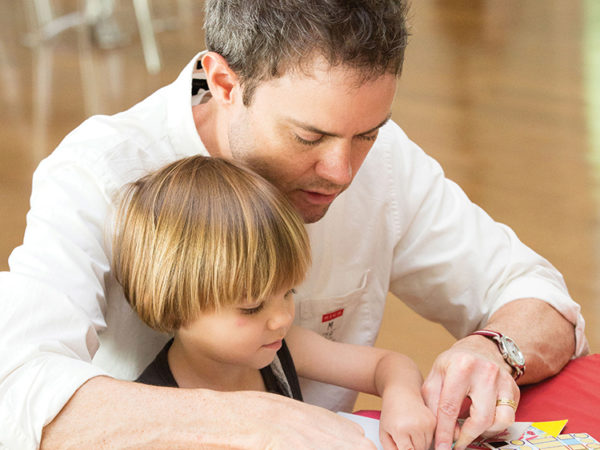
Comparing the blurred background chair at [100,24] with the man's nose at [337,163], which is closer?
the man's nose at [337,163]

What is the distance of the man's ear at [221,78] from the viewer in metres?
1.54

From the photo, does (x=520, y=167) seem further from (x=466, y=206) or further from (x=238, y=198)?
(x=238, y=198)

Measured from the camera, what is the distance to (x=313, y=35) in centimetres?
140

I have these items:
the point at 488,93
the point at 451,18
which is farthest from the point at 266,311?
the point at 451,18

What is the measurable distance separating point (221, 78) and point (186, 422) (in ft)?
2.16

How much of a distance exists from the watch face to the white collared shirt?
20 centimetres

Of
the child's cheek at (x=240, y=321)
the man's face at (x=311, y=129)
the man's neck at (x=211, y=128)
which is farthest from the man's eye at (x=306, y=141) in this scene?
the child's cheek at (x=240, y=321)

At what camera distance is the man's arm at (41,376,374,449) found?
1.17m

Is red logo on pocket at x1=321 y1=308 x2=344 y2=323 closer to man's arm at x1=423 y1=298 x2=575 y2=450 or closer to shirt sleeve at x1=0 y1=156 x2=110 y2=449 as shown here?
man's arm at x1=423 y1=298 x2=575 y2=450

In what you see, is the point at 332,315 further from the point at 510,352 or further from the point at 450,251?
the point at 510,352

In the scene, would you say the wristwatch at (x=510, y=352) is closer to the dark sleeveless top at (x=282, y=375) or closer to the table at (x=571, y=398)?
the table at (x=571, y=398)

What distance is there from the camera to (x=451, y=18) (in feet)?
21.8

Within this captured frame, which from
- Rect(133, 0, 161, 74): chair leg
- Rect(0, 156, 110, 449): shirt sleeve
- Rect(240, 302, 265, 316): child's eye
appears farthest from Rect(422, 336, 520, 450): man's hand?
Rect(133, 0, 161, 74): chair leg

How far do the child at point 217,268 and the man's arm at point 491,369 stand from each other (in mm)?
33
